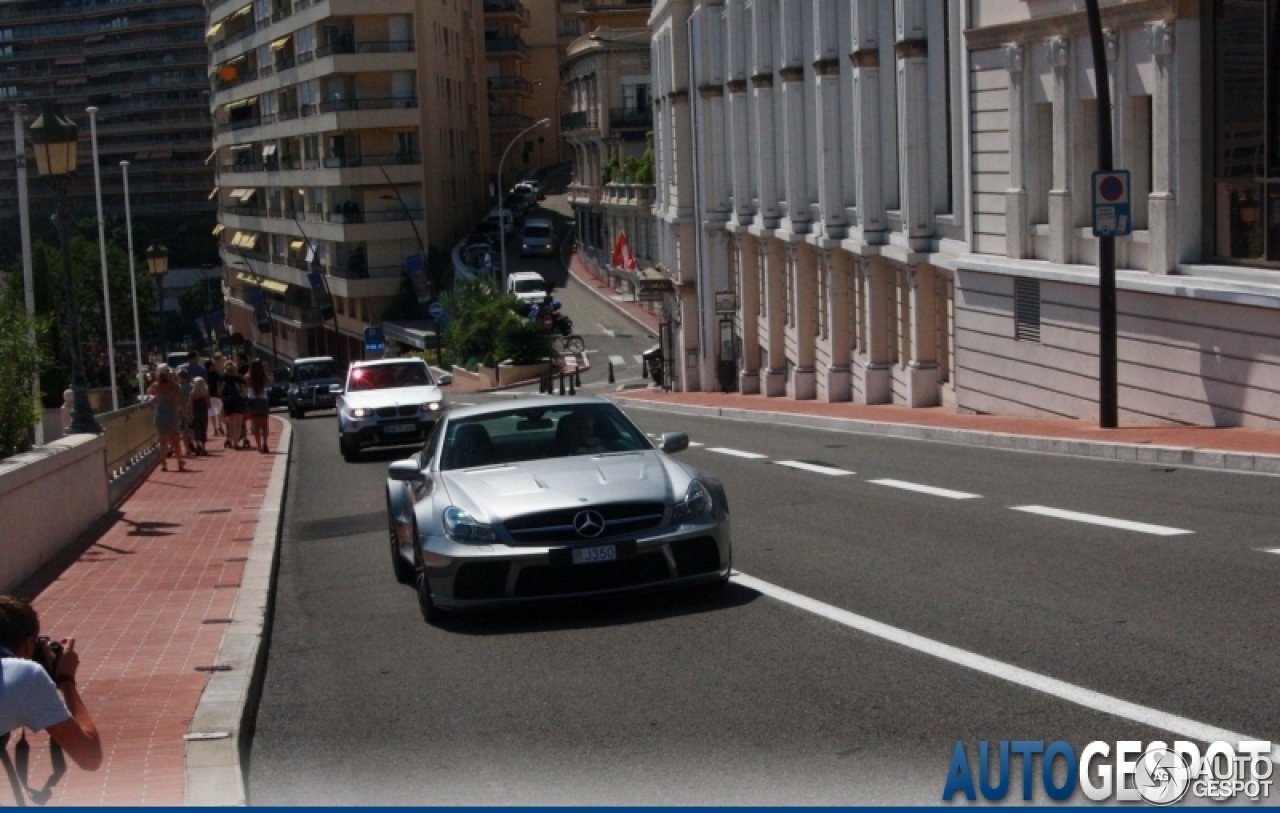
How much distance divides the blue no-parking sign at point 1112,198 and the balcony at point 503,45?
346 feet

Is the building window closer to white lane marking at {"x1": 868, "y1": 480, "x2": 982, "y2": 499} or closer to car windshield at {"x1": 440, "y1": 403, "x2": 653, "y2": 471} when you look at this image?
white lane marking at {"x1": 868, "y1": 480, "x2": 982, "y2": 499}

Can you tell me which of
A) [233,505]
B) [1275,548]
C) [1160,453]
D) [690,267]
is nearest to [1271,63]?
[1160,453]

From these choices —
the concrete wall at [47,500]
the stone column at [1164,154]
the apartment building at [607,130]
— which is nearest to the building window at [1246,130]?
the stone column at [1164,154]

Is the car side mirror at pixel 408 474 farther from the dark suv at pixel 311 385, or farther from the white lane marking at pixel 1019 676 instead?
the dark suv at pixel 311 385

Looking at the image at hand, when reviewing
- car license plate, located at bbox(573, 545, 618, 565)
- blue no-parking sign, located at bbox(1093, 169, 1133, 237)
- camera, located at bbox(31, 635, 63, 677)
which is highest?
blue no-parking sign, located at bbox(1093, 169, 1133, 237)

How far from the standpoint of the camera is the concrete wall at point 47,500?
1384cm

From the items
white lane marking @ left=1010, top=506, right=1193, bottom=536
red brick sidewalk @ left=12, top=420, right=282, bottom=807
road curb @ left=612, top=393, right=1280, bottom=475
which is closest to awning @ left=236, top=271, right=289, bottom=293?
road curb @ left=612, top=393, right=1280, bottom=475

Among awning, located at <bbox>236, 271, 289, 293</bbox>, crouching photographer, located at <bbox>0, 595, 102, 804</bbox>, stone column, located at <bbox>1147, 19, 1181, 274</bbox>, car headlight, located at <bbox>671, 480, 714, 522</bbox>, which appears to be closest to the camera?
crouching photographer, located at <bbox>0, 595, 102, 804</bbox>

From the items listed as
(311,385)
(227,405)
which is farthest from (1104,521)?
(311,385)

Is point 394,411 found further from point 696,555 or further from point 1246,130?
point 696,555

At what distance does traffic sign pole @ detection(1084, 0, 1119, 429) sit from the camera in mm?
21359

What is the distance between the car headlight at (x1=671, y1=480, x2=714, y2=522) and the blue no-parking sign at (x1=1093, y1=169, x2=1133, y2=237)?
11553 mm

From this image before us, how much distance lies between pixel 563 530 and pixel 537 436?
1743 millimetres

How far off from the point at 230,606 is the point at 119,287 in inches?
3669
